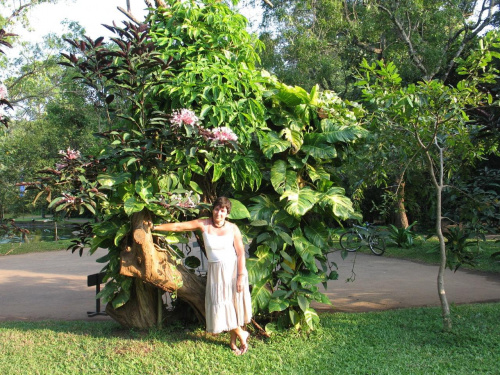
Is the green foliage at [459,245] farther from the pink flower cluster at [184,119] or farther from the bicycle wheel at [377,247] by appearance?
the bicycle wheel at [377,247]

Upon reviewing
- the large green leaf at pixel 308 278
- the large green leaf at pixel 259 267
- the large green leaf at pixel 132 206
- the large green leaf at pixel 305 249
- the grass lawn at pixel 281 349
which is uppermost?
the large green leaf at pixel 132 206

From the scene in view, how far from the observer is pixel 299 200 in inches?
176

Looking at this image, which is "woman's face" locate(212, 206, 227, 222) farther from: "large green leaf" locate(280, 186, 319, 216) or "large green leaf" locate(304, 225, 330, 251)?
"large green leaf" locate(304, 225, 330, 251)

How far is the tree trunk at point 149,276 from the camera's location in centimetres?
402

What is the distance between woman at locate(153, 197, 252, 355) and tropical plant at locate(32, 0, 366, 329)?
20 centimetres

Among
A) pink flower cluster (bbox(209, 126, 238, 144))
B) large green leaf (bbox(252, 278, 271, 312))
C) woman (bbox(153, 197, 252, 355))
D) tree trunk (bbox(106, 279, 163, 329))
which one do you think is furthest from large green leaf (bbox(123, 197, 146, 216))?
large green leaf (bbox(252, 278, 271, 312))

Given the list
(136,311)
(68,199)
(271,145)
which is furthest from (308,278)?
(68,199)

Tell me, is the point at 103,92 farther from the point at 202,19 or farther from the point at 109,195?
the point at 202,19

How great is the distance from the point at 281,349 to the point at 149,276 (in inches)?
57.7

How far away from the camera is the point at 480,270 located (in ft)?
29.2

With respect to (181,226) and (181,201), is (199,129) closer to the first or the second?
(181,201)

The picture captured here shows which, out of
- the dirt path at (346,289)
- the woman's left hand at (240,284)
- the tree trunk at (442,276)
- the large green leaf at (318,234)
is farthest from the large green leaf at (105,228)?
the tree trunk at (442,276)

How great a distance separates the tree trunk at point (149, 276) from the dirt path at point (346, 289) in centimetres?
146

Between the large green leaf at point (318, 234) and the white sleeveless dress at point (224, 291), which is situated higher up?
the large green leaf at point (318, 234)
